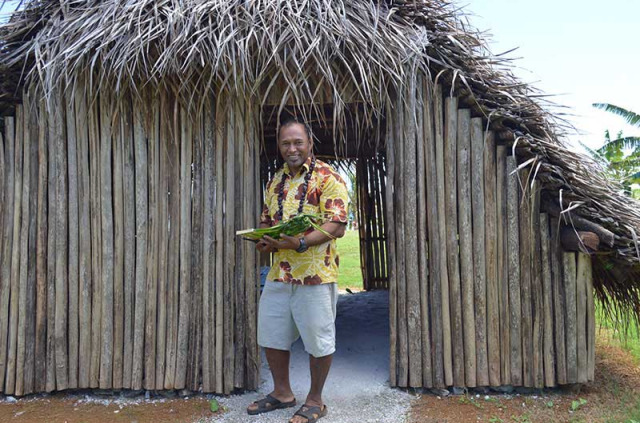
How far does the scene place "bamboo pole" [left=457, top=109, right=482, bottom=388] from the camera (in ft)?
12.2

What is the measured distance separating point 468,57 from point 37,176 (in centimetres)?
342

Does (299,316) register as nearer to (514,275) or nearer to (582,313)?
(514,275)

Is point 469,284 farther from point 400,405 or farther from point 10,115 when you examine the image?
point 10,115

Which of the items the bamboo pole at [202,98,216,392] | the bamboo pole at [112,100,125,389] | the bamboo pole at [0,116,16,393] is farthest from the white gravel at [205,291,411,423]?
the bamboo pole at [0,116,16,393]

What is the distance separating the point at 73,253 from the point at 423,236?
8.78 feet

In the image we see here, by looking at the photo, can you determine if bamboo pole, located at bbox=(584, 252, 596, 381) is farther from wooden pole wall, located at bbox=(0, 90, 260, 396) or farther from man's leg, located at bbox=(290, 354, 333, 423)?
wooden pole wall, located at bbox=(0, 90, 260, 396)

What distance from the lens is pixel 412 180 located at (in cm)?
375

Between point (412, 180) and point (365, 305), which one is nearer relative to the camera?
point (412, 180)

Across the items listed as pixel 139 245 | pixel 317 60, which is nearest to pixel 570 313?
pixel 317 60

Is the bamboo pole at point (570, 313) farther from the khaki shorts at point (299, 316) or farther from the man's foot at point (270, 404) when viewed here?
the man's foot at point (270, 404)

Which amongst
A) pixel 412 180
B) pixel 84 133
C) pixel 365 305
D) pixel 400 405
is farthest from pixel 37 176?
pixel 365 305

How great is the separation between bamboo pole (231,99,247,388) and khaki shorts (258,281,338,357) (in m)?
0.40

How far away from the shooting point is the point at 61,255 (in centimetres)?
378

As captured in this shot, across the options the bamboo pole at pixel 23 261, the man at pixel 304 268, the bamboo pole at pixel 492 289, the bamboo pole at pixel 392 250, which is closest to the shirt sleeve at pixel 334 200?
the man at pixel 304 268
